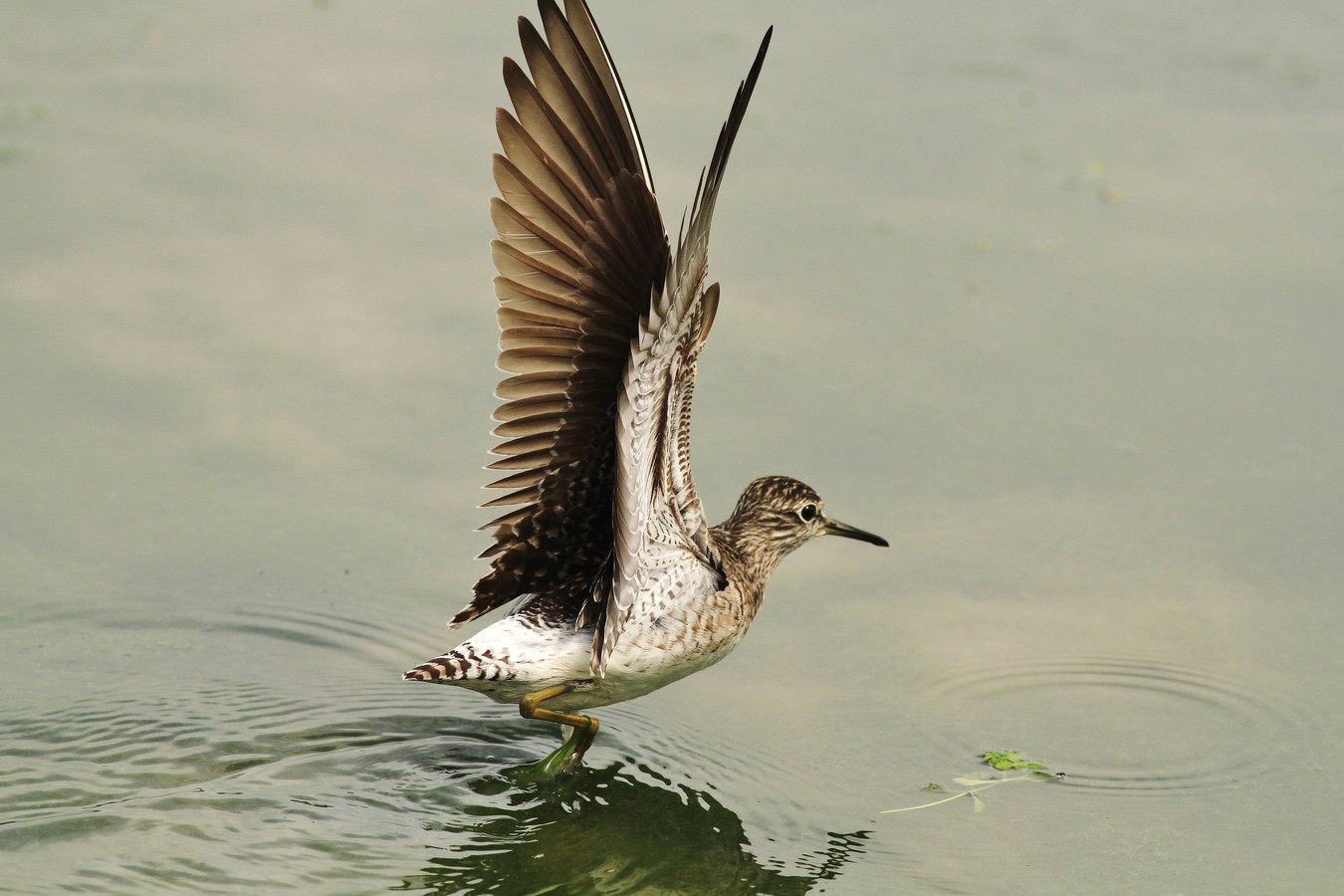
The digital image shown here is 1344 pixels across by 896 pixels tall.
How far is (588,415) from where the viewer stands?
5.44 meters

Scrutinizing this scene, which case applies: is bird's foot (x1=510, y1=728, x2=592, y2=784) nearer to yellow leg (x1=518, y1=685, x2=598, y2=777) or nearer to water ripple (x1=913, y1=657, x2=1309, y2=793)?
yellow leg (x1=518, y1=685, x2=598, y2=777)

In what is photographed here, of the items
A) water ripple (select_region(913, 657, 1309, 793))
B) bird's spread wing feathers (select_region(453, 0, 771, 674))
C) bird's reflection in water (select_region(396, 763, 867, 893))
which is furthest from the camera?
water ripple (select_region(913, 657, 1309, 793))

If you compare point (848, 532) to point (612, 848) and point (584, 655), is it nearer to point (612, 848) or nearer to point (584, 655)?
point (584, 655)

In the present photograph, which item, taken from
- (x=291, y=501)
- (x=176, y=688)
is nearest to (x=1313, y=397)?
(x=291, y=501)

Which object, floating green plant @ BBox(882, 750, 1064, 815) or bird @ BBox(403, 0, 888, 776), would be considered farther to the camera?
floating green plant @ BBox(882, 750, 1064, 815)

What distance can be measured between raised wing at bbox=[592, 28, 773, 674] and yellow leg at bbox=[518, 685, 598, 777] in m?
0.28

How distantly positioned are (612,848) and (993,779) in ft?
4.40

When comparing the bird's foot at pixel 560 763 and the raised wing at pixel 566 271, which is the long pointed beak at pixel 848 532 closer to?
the raised wing at pixel 566 271

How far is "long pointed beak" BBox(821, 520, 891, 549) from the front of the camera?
271 inches

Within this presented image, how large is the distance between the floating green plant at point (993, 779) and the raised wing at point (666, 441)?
1022 mm

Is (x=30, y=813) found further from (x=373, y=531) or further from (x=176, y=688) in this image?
(x=373, y=531)

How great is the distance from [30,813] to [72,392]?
2819mm

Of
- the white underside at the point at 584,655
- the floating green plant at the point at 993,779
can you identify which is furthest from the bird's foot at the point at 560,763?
the floating green plant at the point at 993,779

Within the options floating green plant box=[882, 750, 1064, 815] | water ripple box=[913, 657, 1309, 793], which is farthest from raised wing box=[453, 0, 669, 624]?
water ripple box=[913, 657, 1309, 793]
